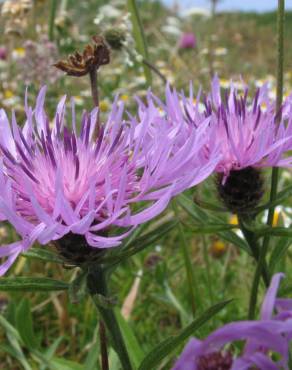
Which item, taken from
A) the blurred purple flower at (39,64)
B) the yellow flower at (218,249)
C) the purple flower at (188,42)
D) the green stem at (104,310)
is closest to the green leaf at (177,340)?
the green stem at (104,310)

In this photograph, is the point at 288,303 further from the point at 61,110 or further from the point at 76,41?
the point at 76,41

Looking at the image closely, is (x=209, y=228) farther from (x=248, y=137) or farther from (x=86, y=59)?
(x=86, y=59)

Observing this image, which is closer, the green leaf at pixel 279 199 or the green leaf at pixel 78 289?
the green leaf at pixel 78 289

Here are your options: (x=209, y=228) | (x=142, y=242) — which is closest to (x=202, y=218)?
(x=209, y=228)

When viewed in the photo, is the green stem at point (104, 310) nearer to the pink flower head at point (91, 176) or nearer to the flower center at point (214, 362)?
the pink flower head at point (91, 176)

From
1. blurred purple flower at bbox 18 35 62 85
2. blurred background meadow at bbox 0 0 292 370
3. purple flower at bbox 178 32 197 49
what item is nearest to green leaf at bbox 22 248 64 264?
blurred background meadow at bbox 0 0 292 370
